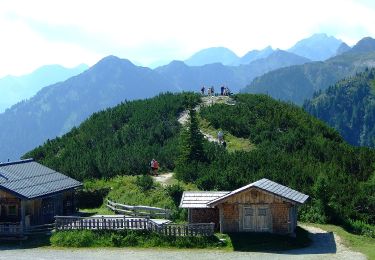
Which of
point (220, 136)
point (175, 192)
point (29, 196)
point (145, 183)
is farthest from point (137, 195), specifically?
point (220, 136)

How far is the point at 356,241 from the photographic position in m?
34.6

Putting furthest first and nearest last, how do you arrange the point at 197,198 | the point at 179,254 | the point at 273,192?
1. the point at 197,198
2. the point at 273,192
3. the point at 179,254

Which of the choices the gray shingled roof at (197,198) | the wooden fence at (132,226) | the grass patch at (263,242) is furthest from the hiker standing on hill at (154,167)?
the grass patch at (263,242)

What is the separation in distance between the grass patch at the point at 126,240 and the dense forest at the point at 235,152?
10469 millimetres

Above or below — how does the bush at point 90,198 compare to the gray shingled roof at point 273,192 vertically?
below

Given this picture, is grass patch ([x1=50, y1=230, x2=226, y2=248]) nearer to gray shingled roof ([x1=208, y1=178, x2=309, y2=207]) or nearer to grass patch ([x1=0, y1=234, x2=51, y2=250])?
grass patch ([x1=0, y1=234, x2=51, y2=250])

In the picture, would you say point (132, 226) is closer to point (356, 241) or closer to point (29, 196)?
point (29, 196)

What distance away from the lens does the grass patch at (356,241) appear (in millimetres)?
31920

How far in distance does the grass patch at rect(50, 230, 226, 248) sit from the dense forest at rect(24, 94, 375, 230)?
34.3ft

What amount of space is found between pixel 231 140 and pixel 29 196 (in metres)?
28.6

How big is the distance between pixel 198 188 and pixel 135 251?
13505mm

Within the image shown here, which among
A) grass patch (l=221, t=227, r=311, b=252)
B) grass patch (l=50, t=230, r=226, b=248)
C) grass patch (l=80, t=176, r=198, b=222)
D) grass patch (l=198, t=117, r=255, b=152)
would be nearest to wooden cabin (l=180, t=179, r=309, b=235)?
grass patch (l=221, t=227, r=311, b=252)

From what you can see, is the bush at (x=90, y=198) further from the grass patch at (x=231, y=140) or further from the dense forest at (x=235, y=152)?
the grass patch at (x=231, y=140)

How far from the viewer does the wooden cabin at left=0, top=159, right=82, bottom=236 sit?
123ft
